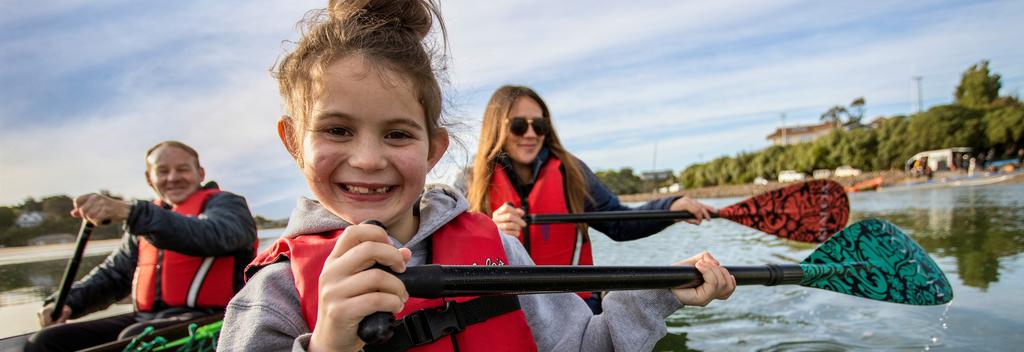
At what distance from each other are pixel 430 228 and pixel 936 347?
387 cm

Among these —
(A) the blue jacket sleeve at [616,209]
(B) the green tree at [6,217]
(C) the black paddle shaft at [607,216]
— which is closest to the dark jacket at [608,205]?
(A) the blue jacket sleeve at [616,209]

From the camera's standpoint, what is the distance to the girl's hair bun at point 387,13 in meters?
1.50

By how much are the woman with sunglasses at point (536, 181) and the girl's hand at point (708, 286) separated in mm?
2099

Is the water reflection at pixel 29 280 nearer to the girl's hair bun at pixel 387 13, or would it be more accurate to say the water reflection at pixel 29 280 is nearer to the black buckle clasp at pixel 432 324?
the girl's hair bun at pixel 387 13

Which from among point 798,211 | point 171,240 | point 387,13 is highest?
point 387,13

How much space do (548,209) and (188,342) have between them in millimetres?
2205

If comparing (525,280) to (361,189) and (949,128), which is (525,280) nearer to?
(361,189)

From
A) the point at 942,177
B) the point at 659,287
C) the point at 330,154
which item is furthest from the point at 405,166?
the point at 942,177

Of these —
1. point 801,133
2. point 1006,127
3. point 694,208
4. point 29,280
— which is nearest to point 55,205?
point 29,280

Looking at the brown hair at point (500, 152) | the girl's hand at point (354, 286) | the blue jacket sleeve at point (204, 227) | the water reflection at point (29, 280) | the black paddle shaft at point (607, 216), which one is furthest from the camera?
the water reflection at point (29, 280)

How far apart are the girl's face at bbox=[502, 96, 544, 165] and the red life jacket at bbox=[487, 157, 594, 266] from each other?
0.14 metres

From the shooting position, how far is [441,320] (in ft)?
4.62

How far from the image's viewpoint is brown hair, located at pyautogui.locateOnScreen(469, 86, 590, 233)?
3770mm

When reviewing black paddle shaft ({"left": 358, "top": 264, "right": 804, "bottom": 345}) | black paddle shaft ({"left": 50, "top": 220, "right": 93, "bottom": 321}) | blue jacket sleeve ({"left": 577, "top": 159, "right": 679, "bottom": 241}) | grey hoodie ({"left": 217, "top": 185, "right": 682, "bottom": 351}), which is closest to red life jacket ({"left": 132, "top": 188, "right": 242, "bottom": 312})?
black paddle shaft ({"left": 50, "top": 220, "right": 93, "bottom": 321})
